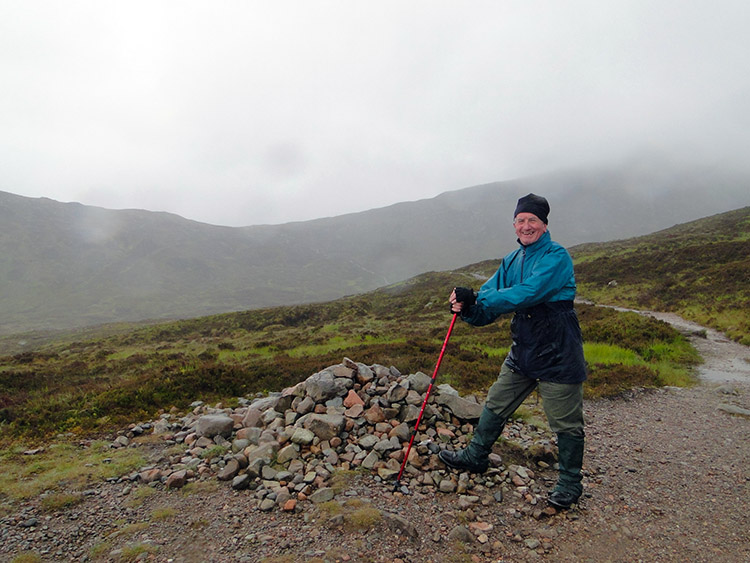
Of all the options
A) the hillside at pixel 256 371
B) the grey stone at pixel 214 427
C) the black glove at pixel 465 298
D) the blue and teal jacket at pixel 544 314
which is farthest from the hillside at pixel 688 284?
the grey stone at pixel 214 427

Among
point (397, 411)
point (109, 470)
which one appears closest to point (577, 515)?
point (397, 411)

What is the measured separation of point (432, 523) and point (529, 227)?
12.2 feet

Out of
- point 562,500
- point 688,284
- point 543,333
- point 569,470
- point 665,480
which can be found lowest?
point 688,284

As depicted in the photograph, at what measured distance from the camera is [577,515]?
4238 millimetres

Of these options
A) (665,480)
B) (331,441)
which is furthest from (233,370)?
(665,480)

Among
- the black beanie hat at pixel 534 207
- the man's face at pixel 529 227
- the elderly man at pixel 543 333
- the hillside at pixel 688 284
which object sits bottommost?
the hillside at pixel 688 284

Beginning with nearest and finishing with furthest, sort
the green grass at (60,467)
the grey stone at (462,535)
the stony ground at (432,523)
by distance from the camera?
the stony ground at (432,523), the grey stone at (462,535), the green grass at (60,467)

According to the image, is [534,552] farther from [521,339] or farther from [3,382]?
[3,382]

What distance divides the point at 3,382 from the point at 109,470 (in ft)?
38.0

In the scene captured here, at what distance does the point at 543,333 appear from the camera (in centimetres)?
421

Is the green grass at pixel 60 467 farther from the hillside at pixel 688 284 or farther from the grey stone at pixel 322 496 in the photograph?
the hillside at pixel 688 284

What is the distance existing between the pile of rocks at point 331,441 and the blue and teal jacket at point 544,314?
1.82m

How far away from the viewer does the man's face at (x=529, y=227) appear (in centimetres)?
442

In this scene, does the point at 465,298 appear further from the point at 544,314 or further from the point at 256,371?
the point at 256,371
